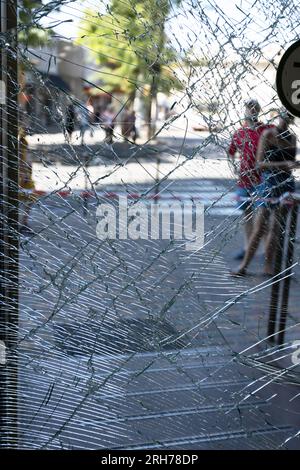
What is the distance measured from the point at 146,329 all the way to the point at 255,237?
48 cm

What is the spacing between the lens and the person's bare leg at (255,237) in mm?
2369

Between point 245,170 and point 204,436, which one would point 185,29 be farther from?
point 204,436

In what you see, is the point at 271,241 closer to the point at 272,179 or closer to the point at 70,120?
the point at 272,179

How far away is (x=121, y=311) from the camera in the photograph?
91.0 inches

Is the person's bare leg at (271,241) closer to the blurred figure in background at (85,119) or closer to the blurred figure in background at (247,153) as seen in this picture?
the blurred figure in background at (247,153)

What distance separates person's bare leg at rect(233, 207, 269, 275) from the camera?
2.37 metres

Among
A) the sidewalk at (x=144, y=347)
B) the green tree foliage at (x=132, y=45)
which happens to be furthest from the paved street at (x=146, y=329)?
the green tree foliage at (x=132, y=45)

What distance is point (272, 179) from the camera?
2361 millimetres

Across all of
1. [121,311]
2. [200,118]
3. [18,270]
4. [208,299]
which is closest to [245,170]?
[200,118]

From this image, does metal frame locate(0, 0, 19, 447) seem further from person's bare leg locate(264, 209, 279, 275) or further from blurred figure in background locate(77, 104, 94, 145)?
person's bare leg locate(264, 209, 279, 275)

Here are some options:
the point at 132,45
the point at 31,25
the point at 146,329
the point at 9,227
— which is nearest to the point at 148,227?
the point at 146,329

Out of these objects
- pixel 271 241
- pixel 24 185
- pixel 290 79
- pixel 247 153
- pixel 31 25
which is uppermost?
pixel 31 25

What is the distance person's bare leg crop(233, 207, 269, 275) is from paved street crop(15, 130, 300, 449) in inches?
1.5

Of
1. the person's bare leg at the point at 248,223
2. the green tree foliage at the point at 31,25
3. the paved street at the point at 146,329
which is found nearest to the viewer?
the green tree foliage at the point at 31,25
